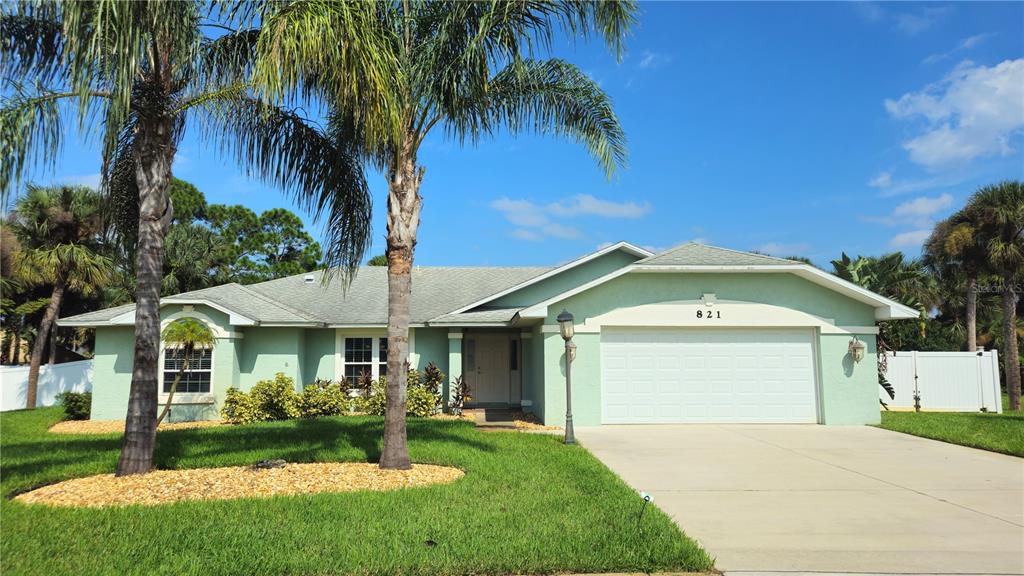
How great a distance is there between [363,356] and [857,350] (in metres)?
12.7

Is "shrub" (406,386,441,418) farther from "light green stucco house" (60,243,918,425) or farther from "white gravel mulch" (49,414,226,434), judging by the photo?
"white gravel mulch" (49,414,226,434)

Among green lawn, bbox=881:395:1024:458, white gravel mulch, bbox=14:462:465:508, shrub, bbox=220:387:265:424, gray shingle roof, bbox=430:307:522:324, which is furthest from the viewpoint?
gray shingle roof, bbox=430:307:522:324

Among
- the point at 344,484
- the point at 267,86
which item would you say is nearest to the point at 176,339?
the point at 344,484

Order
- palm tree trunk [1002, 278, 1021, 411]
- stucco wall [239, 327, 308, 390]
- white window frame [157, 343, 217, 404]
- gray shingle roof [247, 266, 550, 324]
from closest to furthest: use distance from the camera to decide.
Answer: white window frame [157, 343, 217, 404], stucco wall [239, 327, 308, 390], gray shingle roof [247, 266, 550, 324], palm tree trunk [1002, 278, 1021, 411]

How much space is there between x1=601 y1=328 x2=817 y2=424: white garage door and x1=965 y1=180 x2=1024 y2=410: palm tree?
34.7 feet

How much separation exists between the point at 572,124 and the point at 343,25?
13.1 ft

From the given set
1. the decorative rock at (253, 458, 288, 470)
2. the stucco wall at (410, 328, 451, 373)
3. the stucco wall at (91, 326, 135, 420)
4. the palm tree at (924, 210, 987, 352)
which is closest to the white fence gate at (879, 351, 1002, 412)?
the palm tree at (924, 210, 987, 352)

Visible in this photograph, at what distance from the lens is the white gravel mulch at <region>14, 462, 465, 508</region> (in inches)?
260

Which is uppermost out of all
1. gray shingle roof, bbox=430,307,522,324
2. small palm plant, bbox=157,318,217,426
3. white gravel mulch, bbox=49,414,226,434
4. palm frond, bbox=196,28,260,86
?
palm frond, bbox=196,28,260,86

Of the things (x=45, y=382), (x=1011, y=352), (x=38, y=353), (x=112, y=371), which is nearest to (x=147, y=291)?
(x=112, y=371)

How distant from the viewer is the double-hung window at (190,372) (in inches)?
610

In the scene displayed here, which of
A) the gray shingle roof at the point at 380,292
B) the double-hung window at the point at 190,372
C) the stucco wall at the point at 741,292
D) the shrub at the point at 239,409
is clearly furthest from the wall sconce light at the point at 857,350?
the double-hung window at the point at 190,372

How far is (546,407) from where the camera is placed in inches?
526

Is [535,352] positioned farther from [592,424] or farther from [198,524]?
[198,524]
